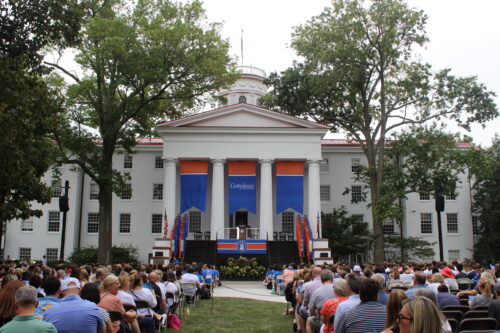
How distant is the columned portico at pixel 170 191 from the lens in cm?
3472

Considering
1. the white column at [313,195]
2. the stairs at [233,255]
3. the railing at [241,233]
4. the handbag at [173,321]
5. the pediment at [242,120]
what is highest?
the pediment at [242,120]

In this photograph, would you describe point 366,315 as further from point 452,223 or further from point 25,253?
point 25,253

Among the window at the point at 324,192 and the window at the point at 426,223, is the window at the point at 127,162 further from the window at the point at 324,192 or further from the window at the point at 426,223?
the window at the point at 426,223

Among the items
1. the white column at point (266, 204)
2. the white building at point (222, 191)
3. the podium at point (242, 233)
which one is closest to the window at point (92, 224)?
the white building at point (222, 191)

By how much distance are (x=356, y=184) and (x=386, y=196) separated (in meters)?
11.7

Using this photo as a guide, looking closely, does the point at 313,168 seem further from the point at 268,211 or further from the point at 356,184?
the point at 356,184

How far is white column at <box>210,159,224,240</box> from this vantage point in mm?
34438

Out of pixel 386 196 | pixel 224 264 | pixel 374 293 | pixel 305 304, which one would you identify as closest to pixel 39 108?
pixel 305 304

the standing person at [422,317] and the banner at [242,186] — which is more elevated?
the banner at [242,186]

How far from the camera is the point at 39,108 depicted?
16891 millimetres

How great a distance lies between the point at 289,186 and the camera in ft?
115

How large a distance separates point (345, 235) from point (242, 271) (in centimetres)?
1190

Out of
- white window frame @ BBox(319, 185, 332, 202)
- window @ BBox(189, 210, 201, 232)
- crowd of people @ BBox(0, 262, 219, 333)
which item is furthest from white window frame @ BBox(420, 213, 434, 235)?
crowd of people @ BBox(0, 262, 219, 333)

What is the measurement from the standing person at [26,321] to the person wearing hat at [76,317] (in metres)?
0.89
